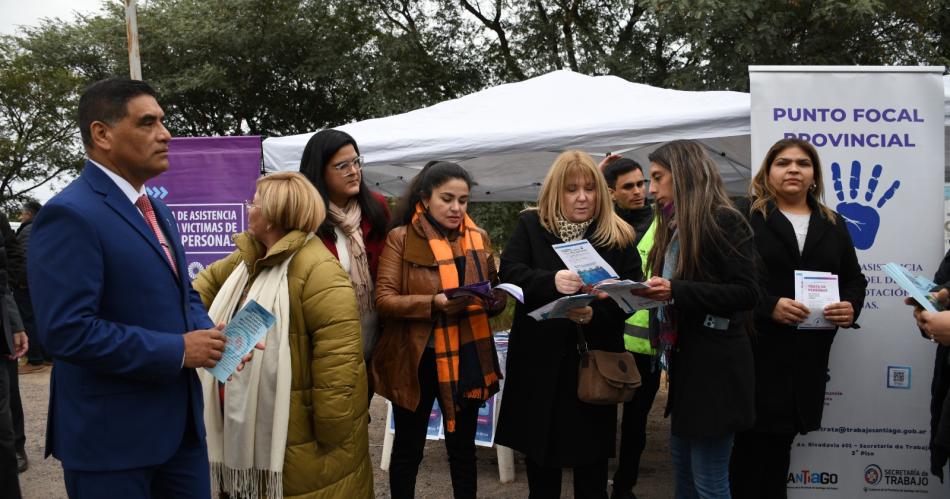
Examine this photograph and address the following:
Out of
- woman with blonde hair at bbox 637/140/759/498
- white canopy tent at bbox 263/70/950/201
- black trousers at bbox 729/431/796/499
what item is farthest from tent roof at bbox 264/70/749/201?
black trousers at bbox 729/431/796/499

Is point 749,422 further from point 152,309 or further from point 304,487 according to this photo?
point 152,309

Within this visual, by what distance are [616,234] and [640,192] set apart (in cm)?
161

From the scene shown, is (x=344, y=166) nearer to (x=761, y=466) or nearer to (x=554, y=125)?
(x=554, y=125)

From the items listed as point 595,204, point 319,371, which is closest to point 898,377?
point 595,204

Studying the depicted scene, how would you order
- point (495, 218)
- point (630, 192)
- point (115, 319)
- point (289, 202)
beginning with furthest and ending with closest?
point (495, 218), point (630, 192), point (289, 202), point (115, 319)

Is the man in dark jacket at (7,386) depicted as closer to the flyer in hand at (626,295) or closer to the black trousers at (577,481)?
the black trousers at (577,481)

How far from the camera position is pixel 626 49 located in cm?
1160

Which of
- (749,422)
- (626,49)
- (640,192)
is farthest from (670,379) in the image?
(626,49)

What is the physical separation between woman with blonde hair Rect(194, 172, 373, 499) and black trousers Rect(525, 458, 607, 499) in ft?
2.51

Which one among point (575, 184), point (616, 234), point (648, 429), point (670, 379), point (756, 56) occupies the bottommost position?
point (648, 429)

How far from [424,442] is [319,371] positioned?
0.82m

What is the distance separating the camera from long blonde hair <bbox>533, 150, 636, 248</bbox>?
2.91 m

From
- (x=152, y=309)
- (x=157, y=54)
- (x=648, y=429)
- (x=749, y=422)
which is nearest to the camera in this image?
(x=152, y=309)

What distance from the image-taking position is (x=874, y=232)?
3660 millimetres
